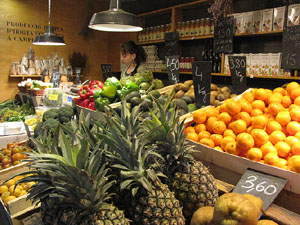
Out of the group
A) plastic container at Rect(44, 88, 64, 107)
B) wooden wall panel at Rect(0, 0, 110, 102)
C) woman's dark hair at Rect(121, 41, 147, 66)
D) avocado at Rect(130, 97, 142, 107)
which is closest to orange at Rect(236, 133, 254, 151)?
avocado at Rect(130, 97, 142, 107)

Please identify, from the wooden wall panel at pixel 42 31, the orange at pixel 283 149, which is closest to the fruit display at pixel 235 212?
the orange at pixel 283 149

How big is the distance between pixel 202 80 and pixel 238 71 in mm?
396

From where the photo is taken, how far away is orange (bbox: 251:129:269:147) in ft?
4.84

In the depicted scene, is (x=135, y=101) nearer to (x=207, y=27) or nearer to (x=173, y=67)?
(x=173, y=67)

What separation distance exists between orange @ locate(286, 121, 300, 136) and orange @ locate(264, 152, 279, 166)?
220 millimetres

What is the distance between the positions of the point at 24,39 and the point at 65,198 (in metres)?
6.65

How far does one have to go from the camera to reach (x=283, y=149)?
4.54 feet

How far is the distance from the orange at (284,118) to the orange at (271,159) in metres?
0.28

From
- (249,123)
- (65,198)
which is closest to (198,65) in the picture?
(249,123)

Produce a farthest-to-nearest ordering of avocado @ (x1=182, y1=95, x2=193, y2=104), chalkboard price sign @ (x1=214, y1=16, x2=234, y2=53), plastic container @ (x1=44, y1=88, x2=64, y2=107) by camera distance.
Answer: chalkboard price sign @ (x1=214, y1=16, x2=234, y2=53) → plastic container @ (x1=44, y1=88, x2=64, y2=107) → avocado @ (x1=182, y1=95, x2=193, y2=104)

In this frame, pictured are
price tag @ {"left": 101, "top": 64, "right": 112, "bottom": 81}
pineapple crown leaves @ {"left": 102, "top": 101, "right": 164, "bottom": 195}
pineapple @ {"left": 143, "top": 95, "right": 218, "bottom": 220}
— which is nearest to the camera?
pineapple crown leaves @ {"left": 102, "top": 101, "right": 164, "bottom": 195}

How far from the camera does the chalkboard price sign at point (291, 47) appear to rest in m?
3.25

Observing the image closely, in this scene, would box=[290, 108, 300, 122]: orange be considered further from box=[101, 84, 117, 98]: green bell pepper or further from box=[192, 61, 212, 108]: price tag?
box=[101, 84, 117, 98]: green bell pepper

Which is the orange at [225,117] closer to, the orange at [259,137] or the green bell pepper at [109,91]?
the orange at [259,137]
